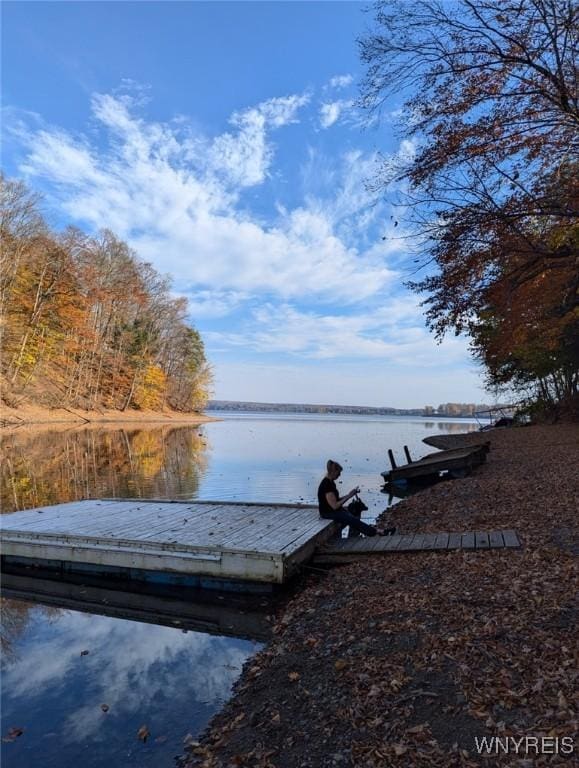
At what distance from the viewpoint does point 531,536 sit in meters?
7.06

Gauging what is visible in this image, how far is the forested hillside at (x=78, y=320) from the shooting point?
129 feet

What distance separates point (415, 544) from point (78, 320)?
46.7m

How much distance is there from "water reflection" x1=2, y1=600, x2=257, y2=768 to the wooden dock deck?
3.62 ft

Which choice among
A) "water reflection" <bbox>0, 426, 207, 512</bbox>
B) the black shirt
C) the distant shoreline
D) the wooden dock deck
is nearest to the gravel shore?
the wooden dock deck

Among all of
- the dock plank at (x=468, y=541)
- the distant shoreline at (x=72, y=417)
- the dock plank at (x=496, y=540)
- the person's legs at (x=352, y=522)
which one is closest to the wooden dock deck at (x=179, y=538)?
the person's legs at (x=352, y=522)

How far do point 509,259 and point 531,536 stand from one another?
6191mm

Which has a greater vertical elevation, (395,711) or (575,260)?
(575,260)

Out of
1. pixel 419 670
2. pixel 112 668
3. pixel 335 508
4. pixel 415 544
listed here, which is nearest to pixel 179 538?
pixel 112 668

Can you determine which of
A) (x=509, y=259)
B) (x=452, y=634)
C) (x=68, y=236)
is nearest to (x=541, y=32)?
(x=509, y=259)

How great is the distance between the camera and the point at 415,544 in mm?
7441

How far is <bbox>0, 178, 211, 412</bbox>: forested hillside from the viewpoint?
1544 inches

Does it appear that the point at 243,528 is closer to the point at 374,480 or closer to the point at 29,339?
the point at 374,480

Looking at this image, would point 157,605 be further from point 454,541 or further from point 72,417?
point 72,417

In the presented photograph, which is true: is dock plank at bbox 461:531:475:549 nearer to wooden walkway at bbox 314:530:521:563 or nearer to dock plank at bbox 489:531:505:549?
wooden walkway at bbox 314:530:521:563
